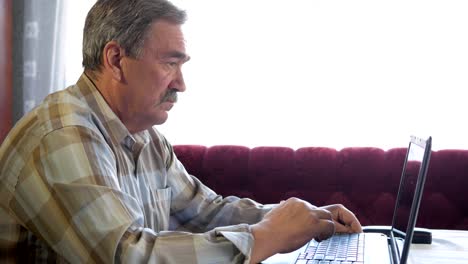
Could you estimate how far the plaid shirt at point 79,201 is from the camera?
98 centimetres

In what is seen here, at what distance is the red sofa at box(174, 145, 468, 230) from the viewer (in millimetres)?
1948

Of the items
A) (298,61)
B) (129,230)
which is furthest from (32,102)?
(129,230)

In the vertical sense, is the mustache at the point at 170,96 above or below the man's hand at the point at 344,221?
above

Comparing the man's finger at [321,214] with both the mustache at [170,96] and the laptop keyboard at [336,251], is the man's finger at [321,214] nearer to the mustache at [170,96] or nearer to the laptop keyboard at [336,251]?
the laptop keyboard at [336,251]

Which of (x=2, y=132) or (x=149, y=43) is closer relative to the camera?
(x=149, y=43)

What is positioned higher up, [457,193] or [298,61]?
[298,61]

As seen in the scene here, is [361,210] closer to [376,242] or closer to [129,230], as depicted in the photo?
[376,242]

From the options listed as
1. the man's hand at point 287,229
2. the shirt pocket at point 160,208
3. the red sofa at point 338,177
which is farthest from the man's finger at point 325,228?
the red sofa at point 338,177

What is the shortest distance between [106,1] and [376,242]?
80 centimetres

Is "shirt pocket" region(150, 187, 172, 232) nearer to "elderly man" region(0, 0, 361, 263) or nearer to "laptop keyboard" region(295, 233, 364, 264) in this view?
"elderly man" region(0, 0, 361, 263)

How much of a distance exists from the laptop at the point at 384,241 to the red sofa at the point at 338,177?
0.60 meters

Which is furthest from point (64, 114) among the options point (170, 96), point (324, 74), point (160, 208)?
point (324, 74)

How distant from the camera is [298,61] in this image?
226 cm

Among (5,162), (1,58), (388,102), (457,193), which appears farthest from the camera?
(1,58)
